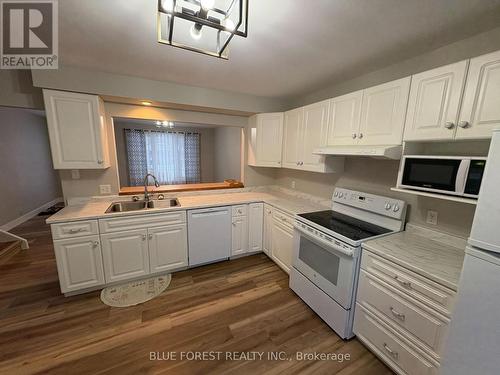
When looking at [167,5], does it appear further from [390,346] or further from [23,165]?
[23,165]

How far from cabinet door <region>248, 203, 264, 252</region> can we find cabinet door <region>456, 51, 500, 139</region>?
2.21m

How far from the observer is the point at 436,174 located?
1.43m

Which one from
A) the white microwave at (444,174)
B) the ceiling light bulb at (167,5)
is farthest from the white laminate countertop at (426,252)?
the ceiling light bulb at (167,5)

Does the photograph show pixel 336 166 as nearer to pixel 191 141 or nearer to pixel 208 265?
pixel 208 265

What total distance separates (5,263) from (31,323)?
5.32ft

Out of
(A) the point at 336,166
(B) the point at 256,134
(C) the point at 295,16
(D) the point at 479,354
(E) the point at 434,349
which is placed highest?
(C) the point at 295,16

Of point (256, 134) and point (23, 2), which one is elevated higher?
point (23, 2)

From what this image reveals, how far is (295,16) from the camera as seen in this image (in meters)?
1.31

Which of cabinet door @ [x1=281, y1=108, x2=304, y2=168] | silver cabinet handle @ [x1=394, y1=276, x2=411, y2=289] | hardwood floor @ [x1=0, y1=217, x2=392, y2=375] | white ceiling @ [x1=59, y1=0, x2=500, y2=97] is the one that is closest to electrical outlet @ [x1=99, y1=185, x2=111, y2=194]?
hardwood floor @ [x1=0, y1=217, x2=392, y2=375]

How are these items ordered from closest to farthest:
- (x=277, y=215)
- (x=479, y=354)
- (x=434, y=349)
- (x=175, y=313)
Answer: (x=479, y=354), (x=434, y=349), (x=175, y=313), (x=277, y=215)

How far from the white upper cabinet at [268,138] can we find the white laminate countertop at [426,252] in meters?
1.80

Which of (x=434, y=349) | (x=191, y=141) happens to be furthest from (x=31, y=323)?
(x=191, y=141)

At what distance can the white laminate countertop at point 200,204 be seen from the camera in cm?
216

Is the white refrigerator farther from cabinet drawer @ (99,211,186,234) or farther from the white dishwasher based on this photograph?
cabinet drawer @ (99,211,186,234)
